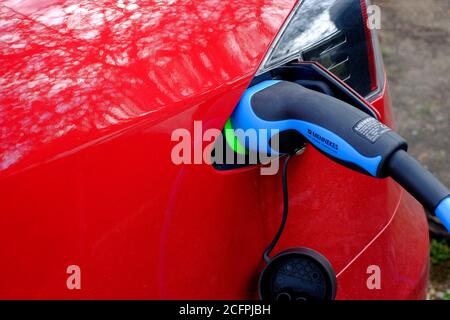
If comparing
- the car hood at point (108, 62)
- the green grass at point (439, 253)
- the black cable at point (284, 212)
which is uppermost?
the car hood at point (108, 62)

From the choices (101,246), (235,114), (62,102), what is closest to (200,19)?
(235,114)

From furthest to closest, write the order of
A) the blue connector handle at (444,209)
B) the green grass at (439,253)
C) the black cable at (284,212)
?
1. the green grass at (439,253)
2. the black cable at (284,212)
3. the blue connector handle at (444,209)

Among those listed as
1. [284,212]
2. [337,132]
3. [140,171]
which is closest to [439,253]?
[284,212]

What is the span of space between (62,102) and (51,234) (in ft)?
0.82

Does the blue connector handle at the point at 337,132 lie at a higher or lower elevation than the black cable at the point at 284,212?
higher

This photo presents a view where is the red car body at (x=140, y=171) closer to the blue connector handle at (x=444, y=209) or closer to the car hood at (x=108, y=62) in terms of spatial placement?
the car hood at (x=108, y=62)

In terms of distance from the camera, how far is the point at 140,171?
131cm

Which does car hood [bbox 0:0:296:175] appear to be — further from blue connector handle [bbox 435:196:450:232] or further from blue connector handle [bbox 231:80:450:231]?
blue connector handle [bbox 435:196:450:232]

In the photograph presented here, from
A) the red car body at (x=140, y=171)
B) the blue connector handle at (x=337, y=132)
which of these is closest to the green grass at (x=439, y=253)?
the red car body at (x=140, y=171)

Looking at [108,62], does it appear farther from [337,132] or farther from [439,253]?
[439,253]

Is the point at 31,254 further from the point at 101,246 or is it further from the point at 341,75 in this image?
the point at 341,75

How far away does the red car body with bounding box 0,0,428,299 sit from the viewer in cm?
127

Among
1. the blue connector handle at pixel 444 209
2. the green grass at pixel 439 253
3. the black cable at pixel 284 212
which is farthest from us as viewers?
the green grass at pixel 439 253

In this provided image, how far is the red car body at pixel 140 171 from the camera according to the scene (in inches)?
49.9
